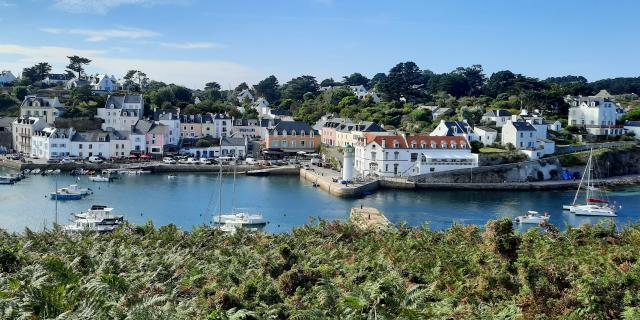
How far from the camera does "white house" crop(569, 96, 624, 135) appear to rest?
170 feet

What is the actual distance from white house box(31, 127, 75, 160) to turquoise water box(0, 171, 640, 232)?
646 centimetres

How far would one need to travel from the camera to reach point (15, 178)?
39.5 m

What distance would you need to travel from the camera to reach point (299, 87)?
3132 inches

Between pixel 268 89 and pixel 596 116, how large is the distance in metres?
41.6

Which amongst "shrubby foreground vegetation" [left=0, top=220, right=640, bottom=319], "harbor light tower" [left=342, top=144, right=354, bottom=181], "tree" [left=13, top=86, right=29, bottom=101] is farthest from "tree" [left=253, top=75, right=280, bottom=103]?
"shrubby foreground vegetation" [left=0, top=220, right=640, bottom=319]

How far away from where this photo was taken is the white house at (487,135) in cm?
4653

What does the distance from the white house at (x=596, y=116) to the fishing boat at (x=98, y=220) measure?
39.2m

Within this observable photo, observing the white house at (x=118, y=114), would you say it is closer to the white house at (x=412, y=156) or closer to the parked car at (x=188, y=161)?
the parked car at (x=188, y=161)

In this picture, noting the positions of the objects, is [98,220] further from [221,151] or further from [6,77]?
[6,77]

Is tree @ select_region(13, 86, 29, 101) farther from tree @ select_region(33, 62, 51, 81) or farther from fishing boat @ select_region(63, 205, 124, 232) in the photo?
fishing boat @ select_region(63, 205, 124, 232)

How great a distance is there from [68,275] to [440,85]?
65.8 metres

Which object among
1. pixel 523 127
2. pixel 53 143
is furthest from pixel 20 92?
pixel 523 127

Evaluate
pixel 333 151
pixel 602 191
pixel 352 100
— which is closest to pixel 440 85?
pixel 352 100

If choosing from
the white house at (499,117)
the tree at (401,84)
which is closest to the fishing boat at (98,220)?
the white house at (499,117)
